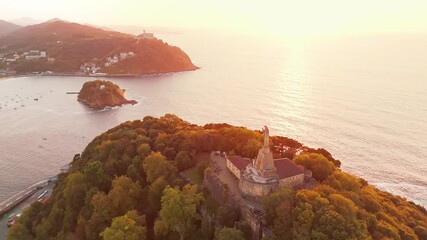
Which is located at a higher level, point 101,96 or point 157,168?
point 157,168

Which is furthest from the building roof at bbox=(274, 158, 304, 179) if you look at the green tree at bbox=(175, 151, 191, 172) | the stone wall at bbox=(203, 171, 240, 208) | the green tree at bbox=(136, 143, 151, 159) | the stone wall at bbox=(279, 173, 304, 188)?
the green tree at bbox=(136, 143, 151, 159)

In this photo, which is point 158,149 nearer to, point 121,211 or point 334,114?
point 121,211

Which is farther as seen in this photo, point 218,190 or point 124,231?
point 218,190

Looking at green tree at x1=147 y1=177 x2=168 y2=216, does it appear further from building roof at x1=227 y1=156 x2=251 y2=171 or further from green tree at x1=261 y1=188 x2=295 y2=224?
green tree at x1=261 y1=188 x2=295 y2=224

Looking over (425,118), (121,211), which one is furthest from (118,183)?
(425,118)

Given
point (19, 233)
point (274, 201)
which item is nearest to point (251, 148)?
point (274, 201)

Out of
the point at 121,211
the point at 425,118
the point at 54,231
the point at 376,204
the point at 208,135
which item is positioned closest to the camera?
the point at 376,204

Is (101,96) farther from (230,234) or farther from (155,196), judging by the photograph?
(230,234)

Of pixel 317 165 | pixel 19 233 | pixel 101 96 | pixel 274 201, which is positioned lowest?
pixel 19 233
